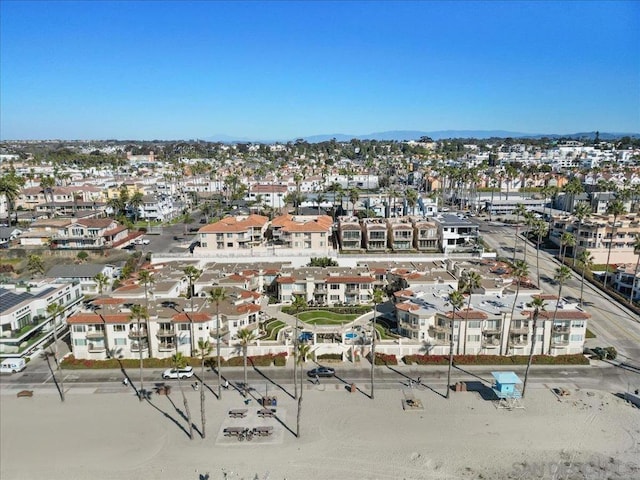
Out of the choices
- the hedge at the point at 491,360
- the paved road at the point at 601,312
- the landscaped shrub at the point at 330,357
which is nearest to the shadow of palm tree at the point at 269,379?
the landscaped shrub at the point at 330,357

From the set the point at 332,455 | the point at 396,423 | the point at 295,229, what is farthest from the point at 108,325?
the point at 295,229

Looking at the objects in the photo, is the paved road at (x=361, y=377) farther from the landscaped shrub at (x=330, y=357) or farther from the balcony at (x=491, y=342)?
the balcony at (x=491, y=342)

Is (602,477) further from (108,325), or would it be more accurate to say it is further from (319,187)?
(319,187)

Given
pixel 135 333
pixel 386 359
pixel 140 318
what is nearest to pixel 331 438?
pixel 386 359

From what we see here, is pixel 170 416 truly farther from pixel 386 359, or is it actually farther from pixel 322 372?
pixel 386 359

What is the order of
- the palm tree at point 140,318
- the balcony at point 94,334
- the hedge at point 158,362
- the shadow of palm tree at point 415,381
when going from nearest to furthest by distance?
the palm tree at point 140,318, the shadow of palm tree at point 415,381, the hedge at point 158,362, the balcony at point 94,334

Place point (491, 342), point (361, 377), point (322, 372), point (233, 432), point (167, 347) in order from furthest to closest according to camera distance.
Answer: point (491, 342)
point (167, 347)
point (322, 372)
point (361, 377)
point (233, 432)
